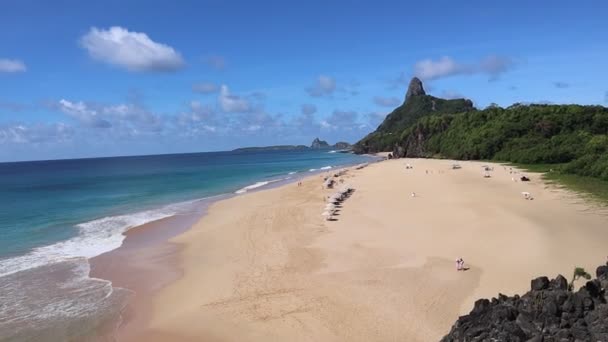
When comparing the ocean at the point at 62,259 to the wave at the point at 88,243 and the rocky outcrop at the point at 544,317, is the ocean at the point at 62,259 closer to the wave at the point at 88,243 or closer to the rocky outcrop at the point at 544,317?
the wave at the point at 88,243

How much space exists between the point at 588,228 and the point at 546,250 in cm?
520

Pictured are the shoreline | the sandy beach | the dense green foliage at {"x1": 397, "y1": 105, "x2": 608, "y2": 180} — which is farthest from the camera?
the dense green foliage at {"x1": 397, "y1": 105, "x2": 608, "y2": 180}

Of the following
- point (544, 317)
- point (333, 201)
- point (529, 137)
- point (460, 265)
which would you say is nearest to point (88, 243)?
point (333, 201)

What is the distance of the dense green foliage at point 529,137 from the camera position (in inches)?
2174

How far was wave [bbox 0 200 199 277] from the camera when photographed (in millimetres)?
22562

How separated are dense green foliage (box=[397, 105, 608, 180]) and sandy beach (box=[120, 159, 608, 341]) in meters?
20.7

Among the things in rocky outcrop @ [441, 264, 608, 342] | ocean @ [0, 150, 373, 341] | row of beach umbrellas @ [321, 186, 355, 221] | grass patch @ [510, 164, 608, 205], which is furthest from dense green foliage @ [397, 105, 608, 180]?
ocean @ [0, 150, 373, 341]

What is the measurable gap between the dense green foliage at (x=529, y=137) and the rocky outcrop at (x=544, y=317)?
34773 millimetres

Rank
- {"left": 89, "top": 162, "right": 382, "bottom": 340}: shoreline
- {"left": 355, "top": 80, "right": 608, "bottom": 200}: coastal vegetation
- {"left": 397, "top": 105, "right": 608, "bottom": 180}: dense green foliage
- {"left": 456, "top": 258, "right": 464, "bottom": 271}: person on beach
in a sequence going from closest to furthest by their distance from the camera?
1. {"left": 89, "top": 162, "right": 382, "bottom": 340}: shoreline
2. {"left": 456, "top": 258, "right": 464, "bottom": 271}: person on beach
3. {"left": 355, "top": 80, "right": 608, "bottom": 200}: coastal vegetation
4. {"left": 397, "top": 105, "right": 608, "bottom": 180}: dense green foliage

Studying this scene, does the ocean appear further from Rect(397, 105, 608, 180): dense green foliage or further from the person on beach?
Rect(397, 105, 608, 180): dense green foliage

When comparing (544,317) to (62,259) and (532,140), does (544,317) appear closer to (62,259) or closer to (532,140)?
(62,259)

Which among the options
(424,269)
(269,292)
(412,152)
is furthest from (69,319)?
(412,152)

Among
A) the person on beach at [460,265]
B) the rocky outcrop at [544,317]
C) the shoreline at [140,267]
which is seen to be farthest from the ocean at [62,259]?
the person on beach at [460,265]

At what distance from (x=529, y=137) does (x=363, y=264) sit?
68.1 m
